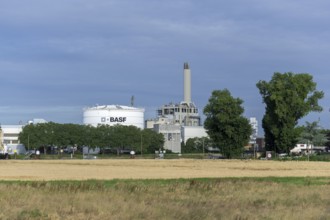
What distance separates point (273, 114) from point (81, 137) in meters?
88.3

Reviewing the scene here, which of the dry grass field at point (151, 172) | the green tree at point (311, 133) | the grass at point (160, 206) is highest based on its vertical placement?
the green tree at point (311, 133)

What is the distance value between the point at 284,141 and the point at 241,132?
38.3 feet

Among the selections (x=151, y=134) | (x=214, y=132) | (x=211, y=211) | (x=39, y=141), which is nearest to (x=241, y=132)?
(x=214, y=132)

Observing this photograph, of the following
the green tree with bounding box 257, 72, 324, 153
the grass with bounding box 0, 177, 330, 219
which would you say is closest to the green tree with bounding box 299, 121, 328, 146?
the green tree with bounding box 257, 72, 324, 153

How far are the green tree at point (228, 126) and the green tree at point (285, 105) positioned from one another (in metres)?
5.71

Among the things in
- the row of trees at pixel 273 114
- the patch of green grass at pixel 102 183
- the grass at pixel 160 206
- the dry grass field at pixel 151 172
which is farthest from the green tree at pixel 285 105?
the grass at pixel 160 206

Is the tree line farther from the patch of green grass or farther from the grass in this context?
the grass

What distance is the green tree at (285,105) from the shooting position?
351ft

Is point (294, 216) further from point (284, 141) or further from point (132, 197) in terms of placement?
point (284, 141)

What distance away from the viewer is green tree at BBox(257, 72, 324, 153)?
10712cm

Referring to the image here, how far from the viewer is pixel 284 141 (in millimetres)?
107062

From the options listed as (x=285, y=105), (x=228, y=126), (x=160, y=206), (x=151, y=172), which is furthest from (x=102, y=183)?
(x=228, y=126)

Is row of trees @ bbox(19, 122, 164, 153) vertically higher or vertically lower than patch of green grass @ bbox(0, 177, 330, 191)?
higher

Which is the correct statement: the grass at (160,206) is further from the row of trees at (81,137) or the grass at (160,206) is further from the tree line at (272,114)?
the row of trees at (81,137)
